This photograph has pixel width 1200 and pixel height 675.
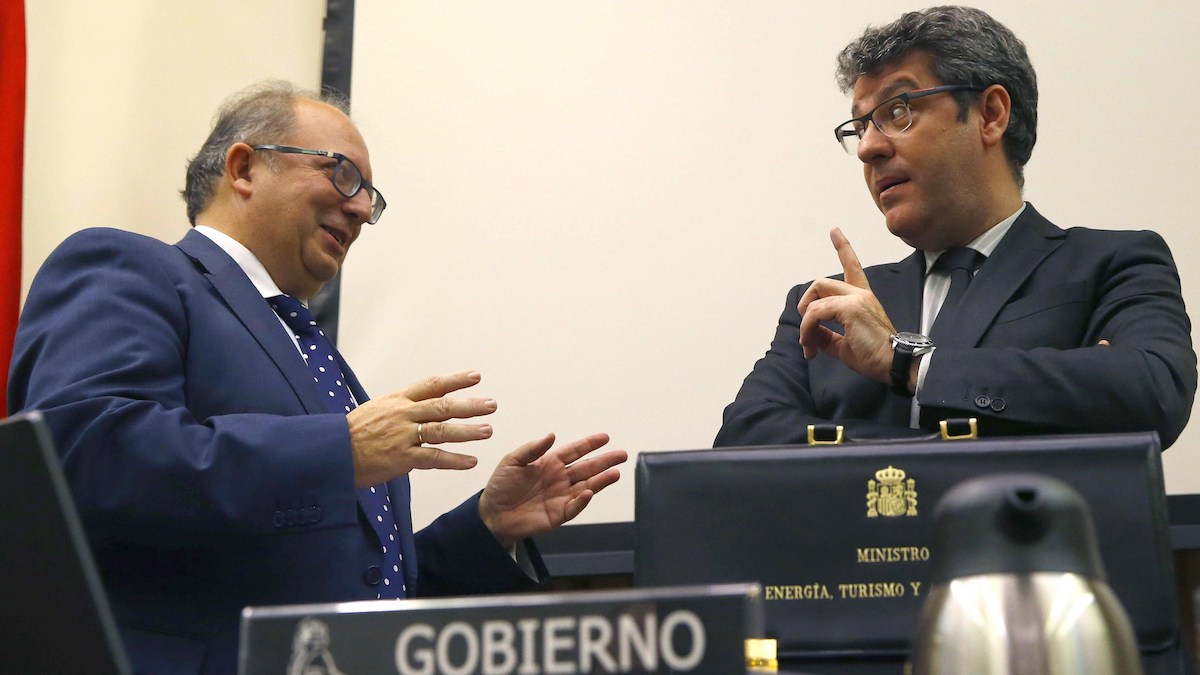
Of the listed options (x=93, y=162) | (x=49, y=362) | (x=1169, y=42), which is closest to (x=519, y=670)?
(x=49, y=362)

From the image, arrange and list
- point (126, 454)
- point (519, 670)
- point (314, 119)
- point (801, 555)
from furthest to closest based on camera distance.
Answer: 1. point (314, 119)
2. point (126, 454)
3. point (801, 555)
4. point (519, 670)

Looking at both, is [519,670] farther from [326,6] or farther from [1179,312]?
[326,6]

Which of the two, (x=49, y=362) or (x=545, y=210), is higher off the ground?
(x=545, y=210)

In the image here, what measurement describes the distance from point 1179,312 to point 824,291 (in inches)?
20.6

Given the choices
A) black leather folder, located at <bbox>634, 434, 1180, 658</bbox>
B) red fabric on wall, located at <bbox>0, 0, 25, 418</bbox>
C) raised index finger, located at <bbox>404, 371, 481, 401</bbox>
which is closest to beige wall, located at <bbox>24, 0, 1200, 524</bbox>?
red fabric on wall, located at <bbox>0, 0, 25, 418</bbox>

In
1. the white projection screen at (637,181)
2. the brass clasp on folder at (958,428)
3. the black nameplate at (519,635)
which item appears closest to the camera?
the black nameplate at (519,635)

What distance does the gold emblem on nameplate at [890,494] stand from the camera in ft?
4.58

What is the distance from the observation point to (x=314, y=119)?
2551mm

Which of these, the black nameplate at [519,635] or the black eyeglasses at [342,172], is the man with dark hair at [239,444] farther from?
the black nameplate at [519,635]

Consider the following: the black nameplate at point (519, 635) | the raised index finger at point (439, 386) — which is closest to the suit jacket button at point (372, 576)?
the raised index finger at point (439, 386)

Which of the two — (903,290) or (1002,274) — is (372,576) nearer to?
(903,290)

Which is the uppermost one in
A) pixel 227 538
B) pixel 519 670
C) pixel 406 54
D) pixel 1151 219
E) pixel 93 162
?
pixel 406 54

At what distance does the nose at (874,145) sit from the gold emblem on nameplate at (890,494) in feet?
2.92

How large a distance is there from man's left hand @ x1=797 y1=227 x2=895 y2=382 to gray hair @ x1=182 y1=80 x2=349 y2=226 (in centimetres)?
110
